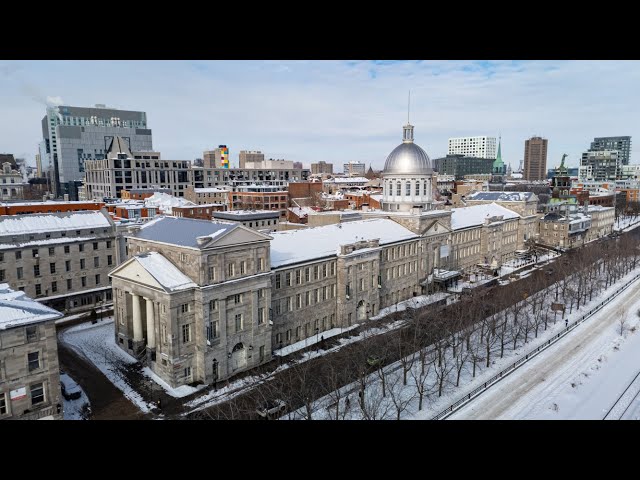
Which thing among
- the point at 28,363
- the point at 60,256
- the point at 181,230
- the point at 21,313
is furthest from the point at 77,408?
the point at 60,256

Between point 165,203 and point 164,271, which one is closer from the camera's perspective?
point 164,271

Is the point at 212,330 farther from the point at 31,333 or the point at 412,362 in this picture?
the point at 412,362

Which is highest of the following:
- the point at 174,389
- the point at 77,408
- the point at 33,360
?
the point at 33,360

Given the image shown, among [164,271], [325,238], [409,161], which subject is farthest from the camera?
[409,161]

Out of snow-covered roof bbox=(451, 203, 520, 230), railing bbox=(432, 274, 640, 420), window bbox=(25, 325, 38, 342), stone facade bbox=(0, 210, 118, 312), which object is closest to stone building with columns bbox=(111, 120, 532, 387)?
window bbox=(25, 325, 38, 342)

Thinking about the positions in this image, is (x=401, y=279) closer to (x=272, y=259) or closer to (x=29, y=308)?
(x=272, y=259)
